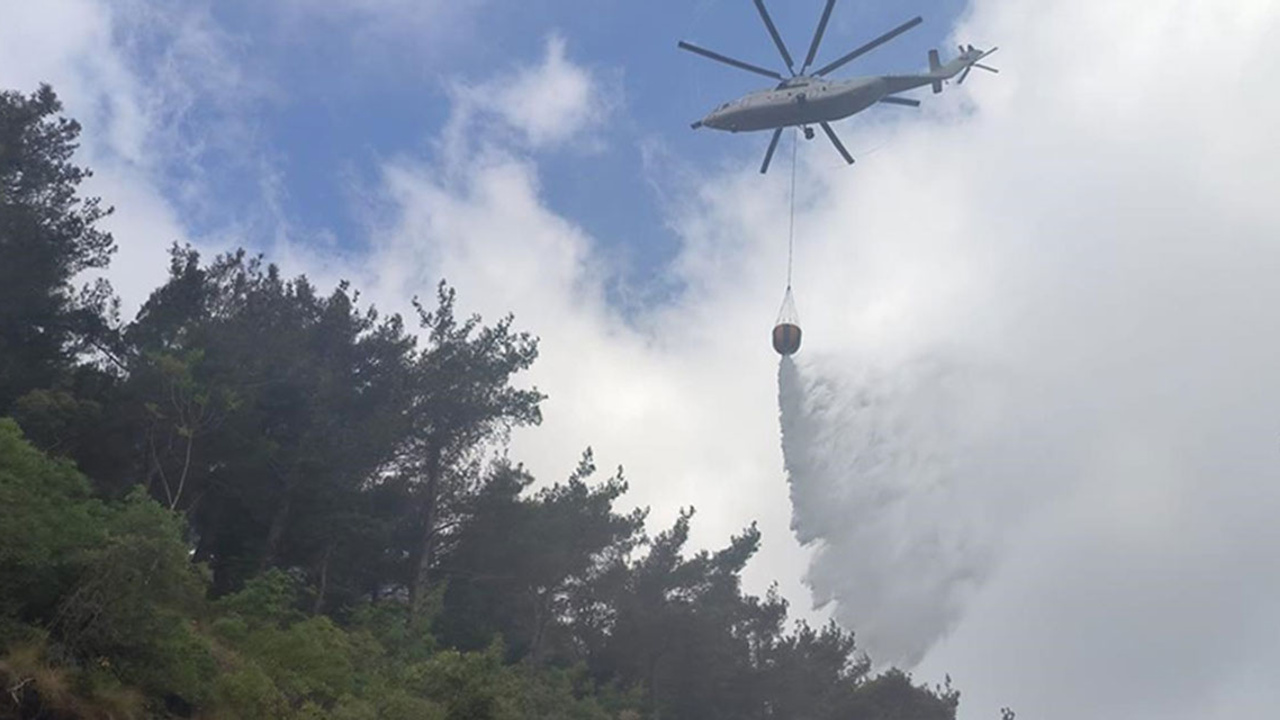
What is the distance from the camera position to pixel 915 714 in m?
65.8

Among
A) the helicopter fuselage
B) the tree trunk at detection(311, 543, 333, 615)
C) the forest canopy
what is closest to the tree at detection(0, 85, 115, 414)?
the forest canopy

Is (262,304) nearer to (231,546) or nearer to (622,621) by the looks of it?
(231,546)

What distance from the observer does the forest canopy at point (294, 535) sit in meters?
24.0

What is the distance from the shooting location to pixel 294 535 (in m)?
45.0

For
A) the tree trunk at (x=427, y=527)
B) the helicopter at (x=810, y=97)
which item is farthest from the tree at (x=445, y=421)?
the helicopter at (x=810, y=97)

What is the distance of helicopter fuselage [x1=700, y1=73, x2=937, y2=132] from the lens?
3438 cm

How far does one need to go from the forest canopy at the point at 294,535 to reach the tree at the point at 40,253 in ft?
0.32

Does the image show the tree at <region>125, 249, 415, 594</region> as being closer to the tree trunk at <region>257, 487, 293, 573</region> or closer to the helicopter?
the tree trunk at <region>257, 487, 293, 573</region>

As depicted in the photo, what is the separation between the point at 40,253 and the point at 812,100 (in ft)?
90.8

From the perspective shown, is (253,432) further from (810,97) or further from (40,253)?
(810,97)

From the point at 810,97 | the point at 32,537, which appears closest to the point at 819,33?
the point at 810,97

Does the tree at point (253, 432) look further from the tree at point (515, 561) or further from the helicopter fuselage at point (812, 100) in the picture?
the helicopter fuselage at point (812, 100)

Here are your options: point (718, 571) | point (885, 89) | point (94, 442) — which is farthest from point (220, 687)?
point (718, 571)

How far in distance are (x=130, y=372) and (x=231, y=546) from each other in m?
7.57
